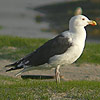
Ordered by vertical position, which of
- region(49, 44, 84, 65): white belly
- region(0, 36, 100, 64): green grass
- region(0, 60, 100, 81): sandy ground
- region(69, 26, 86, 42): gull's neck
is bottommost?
region(0, 60, 100, 81): sandy ground

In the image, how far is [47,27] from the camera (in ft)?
102

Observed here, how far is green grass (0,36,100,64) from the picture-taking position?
14055 millimetres

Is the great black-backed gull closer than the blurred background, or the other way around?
the great black-backed gull

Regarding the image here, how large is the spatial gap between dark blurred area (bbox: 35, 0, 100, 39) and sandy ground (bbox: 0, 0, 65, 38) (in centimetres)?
79

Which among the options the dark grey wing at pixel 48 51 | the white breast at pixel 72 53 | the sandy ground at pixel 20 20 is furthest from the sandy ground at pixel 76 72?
the sandy ground at pixel 20 20

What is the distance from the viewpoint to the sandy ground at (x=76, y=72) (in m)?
11.9

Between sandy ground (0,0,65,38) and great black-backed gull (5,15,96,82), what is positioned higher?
great black-backed gull (5,15,96,82)

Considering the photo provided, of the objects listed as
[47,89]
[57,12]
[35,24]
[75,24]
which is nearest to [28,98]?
[47,89]

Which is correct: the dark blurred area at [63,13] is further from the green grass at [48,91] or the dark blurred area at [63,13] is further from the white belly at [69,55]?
the green grass at [48,91]

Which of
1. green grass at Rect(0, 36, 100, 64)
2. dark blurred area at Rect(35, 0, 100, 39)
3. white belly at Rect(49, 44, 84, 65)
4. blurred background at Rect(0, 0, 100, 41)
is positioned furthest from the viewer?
dark blurred area at Rect(35, 0, 100, 39)

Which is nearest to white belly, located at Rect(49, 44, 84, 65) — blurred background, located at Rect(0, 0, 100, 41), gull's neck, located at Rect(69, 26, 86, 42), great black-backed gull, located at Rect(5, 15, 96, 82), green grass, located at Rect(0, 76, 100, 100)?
great black-backed gull, located at Rect(5, 15, 96, 82)

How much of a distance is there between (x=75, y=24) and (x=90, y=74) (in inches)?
120

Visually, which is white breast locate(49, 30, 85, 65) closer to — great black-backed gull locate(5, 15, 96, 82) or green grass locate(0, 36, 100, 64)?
great black-backed gull locate(5, 15, 96, 82)

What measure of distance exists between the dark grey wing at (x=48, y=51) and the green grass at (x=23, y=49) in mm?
4078
